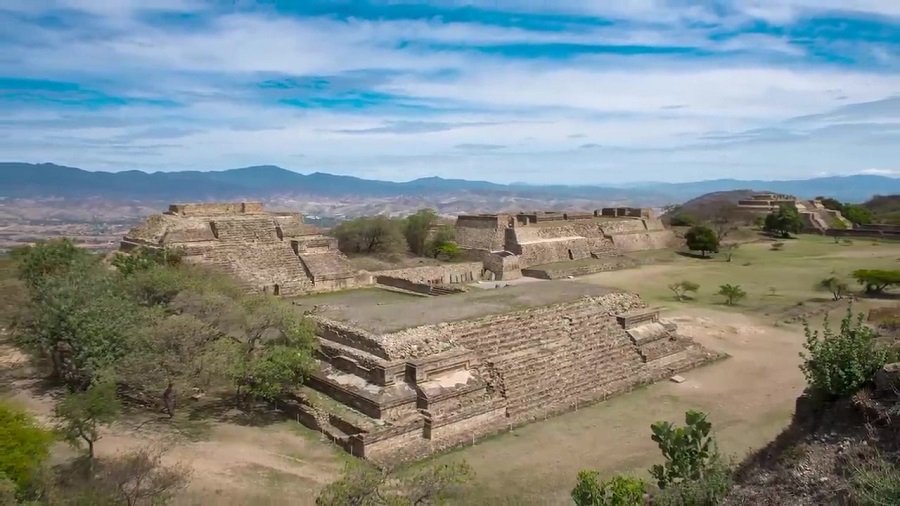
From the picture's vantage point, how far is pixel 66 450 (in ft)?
32.5

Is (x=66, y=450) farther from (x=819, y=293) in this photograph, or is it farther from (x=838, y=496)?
(x=819, y=293)

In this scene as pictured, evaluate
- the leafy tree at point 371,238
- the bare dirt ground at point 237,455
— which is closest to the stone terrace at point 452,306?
the bare dirt ground at point 237,455

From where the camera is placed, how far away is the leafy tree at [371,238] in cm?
3291

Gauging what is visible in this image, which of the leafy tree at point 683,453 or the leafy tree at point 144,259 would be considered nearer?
the leafy tree at point 683,453

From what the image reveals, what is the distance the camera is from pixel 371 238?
33.1m

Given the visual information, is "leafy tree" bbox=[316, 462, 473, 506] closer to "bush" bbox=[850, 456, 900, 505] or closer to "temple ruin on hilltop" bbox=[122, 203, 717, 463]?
"temple ruin on hilltop" bbox=[122, 203, 717, 463]

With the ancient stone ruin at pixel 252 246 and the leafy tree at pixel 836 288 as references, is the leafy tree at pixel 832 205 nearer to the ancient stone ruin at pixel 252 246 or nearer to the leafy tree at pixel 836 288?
the leafy tree at pixel 836 288

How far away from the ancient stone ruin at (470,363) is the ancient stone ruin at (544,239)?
13.4m

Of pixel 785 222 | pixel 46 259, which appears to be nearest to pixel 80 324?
pixel 46 259

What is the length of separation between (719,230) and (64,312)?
47669mm

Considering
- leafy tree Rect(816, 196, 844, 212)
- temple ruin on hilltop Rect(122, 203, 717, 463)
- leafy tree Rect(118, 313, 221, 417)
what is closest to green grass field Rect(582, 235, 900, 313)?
temple ruin on hilltop Rect(122, 203, 717, 463)

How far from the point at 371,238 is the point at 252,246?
10306mm

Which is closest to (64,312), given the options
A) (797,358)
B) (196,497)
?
(196,497)

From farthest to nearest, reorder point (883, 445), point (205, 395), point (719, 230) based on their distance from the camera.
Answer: point (719, 230)
point (205, 395)
point (883, 445)
